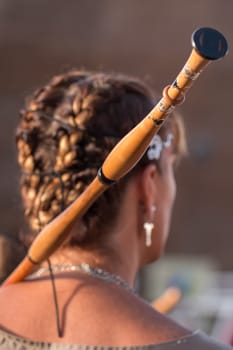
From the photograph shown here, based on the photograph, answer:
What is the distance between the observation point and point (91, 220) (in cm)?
153

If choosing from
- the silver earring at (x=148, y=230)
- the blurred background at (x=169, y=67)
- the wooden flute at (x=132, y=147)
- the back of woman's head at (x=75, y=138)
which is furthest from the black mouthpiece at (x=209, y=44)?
the blurred background at (x=169, y=67)

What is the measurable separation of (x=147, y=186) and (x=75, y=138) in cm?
15

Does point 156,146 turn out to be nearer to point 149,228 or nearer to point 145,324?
point 149,228

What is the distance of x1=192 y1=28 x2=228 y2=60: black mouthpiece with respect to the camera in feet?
3.75

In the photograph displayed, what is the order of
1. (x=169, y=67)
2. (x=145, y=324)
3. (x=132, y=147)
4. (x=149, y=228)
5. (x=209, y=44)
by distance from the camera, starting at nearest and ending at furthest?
(x=209, y=44)
(x=132, y=147)
(x=145, y=324)
(x=149, y=228)
(x=169, y=67)

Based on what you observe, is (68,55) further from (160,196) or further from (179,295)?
(160,196)

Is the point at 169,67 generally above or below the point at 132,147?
above

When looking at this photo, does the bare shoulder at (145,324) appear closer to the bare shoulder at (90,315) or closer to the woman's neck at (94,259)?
the bare shoulder at (90,315)

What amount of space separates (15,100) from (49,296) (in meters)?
9.44

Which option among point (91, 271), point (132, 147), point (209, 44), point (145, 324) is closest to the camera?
point (209, 44)

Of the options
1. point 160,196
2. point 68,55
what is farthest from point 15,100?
point 160,196

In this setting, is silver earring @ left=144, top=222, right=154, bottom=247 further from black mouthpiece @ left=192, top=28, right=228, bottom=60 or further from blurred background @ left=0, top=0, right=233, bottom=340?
blurred background @ left=0, top=0, right=233, bottom=340

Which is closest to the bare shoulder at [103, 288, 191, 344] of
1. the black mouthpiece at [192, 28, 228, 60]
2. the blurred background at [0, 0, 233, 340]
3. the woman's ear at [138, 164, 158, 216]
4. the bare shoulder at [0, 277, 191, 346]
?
the bare shoulder at [0, 277, 191, 346]

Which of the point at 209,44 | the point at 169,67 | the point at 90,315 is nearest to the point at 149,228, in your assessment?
the point at 90,315
